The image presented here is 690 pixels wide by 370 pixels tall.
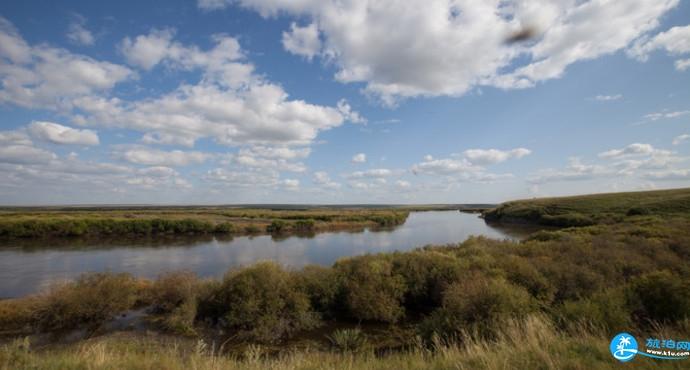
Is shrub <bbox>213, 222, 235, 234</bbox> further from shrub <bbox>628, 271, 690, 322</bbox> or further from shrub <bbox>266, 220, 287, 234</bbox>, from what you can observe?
shrub <bbox>628, 271, 690, 322</bbox>

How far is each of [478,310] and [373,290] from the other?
4971mm

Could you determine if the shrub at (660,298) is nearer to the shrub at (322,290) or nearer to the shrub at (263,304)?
the shrub at (322,290)

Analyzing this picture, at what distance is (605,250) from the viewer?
1484cm

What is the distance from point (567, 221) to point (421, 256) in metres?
42.4

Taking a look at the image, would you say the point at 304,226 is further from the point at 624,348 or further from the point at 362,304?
the point at 624,348

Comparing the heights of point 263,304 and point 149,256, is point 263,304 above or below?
above

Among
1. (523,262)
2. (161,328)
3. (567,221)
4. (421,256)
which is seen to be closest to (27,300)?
(161,328)

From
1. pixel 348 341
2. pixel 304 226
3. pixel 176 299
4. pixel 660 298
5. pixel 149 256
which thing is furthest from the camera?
pixel 304 226

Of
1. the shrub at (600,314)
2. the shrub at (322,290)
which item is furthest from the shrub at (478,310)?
the shrub at (322,290)

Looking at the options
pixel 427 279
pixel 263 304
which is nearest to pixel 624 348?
pixel 427 279

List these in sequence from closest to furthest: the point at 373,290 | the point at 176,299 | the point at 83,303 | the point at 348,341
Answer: the point at 348,341
the point at 83,303
the point at 373,290
the point at 176,299

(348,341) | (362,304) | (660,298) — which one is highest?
(660,298)

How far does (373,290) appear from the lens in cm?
1258

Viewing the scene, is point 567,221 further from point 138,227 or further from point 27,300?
point 138,227
